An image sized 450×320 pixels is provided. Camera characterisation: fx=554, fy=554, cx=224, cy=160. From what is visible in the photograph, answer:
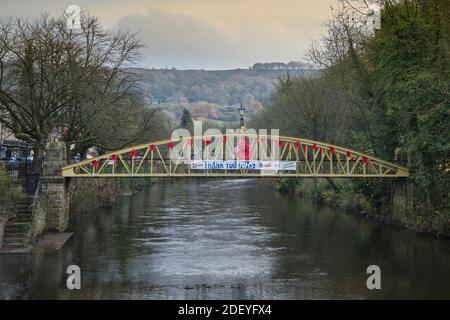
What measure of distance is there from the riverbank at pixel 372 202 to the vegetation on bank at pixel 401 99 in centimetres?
7

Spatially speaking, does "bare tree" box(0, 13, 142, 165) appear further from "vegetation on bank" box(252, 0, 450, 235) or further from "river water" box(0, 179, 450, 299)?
"vegetation on bank" box(252, 0, 450, 235)

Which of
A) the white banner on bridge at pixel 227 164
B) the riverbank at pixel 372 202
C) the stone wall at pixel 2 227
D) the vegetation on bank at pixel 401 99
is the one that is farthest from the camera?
the white banner on bridge at pixel 227 164

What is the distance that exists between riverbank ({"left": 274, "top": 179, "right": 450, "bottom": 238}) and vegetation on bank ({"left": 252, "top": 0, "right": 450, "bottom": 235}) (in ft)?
0.24

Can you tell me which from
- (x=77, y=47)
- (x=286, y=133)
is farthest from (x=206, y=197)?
(x=77, y=47)

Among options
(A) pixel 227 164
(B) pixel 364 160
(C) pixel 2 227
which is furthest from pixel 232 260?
(B) pixel 364 160

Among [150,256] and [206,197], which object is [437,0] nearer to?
[150,256]

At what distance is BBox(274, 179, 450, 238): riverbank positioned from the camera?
32.8 meters

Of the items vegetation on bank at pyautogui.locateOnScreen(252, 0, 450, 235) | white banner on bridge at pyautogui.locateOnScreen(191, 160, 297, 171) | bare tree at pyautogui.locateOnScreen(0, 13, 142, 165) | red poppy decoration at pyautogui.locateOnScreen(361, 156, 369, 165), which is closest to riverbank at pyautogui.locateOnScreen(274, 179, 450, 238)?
vegetation on bank at pyautogui.locateOnScreen(252, 0, 450, 235)

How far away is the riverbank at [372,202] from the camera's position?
3278cm

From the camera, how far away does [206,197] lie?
59.4 m

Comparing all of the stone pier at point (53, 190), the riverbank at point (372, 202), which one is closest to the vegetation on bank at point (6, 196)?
the stone pier at point (53, 190)

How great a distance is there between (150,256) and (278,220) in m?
15.6

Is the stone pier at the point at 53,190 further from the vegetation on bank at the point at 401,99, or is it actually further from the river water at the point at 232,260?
the vegetation on bank at the point at 401,99

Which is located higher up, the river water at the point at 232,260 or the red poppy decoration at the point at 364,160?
the red poppy decoration at the point at 364,160
